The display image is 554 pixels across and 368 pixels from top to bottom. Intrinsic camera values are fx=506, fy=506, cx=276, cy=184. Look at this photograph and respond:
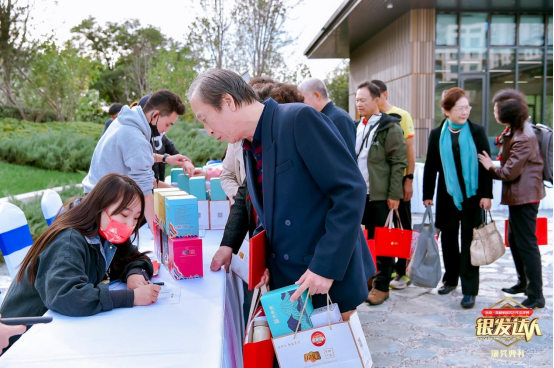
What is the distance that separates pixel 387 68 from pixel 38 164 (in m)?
10.6

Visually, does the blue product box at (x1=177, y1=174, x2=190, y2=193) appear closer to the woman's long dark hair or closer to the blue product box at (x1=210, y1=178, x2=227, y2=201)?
the blue product box at (x1=210, y1=178, x2=227, y2=201)

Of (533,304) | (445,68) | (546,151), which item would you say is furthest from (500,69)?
(533,304)

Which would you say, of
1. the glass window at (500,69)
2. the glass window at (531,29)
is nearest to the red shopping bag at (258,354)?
the glass window at (500,69)

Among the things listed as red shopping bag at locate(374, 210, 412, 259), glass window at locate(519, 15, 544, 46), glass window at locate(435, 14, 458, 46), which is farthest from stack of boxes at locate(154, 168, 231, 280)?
glass window at locate(519, 15, 544, 46)

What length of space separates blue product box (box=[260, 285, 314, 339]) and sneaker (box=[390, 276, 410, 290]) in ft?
10.2

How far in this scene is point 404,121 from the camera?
14.8 feet

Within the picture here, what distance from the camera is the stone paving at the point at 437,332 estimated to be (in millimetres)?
3027

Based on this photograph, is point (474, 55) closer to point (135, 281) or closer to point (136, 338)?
point (135, 281)

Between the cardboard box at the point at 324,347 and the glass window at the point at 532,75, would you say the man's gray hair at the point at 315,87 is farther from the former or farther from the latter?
the glass window at the point at 532,75

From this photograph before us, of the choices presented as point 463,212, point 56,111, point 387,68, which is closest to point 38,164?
point 56,111

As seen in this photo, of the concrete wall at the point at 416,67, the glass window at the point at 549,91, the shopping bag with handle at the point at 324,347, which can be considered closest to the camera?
the shopping bag with handle at the point at 324,347

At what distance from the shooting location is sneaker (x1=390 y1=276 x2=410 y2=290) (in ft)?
14.7

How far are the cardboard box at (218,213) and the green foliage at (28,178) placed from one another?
188 inches

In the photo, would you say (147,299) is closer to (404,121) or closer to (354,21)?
(404,121)
